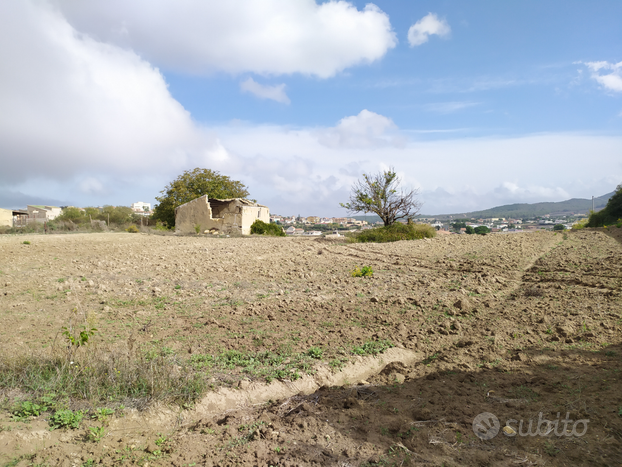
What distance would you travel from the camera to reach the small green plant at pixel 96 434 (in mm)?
2793

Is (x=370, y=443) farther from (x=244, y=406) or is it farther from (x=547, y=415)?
(x=547, y=415)

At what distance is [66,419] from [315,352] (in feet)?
8.66

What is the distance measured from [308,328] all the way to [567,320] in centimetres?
413

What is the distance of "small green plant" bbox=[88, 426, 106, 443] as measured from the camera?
9.16 feet

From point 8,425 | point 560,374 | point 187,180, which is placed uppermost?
point 187,180

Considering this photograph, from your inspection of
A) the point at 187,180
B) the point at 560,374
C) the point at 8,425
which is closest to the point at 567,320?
the point at 560,374

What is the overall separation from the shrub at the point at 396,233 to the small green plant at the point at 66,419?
17.2 m

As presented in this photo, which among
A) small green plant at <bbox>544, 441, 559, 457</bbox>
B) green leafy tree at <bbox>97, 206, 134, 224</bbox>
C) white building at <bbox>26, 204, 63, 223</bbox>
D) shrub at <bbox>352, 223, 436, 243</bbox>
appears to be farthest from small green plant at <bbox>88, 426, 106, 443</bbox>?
white building at <bbox>26, 204, 63, 223</bbox>

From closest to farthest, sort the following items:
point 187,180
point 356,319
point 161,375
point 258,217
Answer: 1. point 161,375
2. point 356,319
3. point 258,217
4. point 187,180

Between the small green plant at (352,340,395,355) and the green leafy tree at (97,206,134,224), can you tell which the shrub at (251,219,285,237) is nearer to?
the green leafy tree at (97,206,134,224)

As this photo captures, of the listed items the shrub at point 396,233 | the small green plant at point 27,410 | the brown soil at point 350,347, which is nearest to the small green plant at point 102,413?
the brown soil at point 350,347

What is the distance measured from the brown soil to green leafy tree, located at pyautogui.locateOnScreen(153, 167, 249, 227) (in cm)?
2403

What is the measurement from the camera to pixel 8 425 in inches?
109

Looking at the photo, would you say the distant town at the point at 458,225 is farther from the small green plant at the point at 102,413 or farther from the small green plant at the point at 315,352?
the small green plant at the point at 102,413
